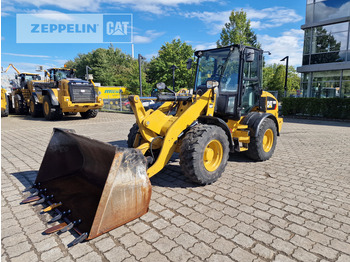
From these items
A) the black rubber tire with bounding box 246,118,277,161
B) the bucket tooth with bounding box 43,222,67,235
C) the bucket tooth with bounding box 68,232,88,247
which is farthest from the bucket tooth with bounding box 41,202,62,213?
the black rubber tire with bounding box 246,118,277,161

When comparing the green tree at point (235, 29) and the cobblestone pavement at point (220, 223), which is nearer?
the cobblestone pavement at point (220, 223)

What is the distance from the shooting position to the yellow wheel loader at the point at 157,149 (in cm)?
267

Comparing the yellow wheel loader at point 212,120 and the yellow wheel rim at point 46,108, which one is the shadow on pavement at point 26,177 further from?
the yellow wheel rim at point 46,108

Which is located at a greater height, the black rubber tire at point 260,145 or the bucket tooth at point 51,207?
the black rubber tire at point 260,145

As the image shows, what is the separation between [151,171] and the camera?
3426 mm

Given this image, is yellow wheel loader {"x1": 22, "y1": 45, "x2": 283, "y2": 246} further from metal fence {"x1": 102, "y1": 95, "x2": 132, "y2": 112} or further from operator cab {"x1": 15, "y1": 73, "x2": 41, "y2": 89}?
operator cab {"x1": 15, "y1": 73, "x2": 41, "y2": 89}

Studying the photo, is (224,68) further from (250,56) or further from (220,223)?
(220,223)

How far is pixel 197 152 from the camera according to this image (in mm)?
3508

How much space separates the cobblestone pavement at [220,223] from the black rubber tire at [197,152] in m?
0.23

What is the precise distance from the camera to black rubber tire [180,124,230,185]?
11.5ft

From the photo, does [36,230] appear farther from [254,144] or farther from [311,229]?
[254,144]

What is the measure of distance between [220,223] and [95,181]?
68.4 inches

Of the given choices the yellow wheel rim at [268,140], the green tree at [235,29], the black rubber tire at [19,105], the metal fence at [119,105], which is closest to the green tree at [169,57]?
the green tree at [235,29]

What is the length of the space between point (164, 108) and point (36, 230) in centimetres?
307
